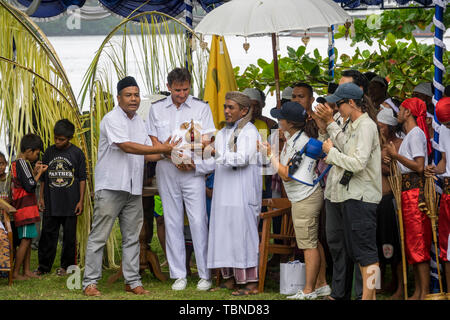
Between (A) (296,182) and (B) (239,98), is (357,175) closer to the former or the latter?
(A) (296,182)

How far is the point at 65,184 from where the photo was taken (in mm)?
7008

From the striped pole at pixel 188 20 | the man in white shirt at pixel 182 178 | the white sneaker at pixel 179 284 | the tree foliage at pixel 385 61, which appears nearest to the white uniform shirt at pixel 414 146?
the tree foliage at pixel 385 61

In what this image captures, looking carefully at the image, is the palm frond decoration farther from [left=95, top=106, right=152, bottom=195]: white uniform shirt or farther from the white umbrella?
the white umbrella

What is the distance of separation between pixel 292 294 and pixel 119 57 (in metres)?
3.18

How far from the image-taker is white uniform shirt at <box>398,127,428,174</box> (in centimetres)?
553

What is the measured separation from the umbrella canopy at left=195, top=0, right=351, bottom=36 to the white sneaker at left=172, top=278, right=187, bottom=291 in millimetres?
2160

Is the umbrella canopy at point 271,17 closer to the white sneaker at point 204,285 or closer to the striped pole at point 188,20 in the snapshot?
the striped pole at point 188,20

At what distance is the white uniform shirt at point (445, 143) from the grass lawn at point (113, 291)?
1.22 meters

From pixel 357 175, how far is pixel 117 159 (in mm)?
1990

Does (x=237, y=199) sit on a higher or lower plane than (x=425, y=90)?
lower

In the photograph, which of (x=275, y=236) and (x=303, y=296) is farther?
(x=275, y=236)

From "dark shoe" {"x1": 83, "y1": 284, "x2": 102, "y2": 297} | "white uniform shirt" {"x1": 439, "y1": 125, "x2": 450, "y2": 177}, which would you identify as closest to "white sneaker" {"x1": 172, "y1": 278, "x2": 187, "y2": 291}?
"dark shoe" {"x1": 83, "y1": 284, "x2": 102, "y2": 297}

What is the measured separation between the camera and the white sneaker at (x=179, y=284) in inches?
247

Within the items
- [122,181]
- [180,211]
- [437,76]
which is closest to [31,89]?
[122,181]
